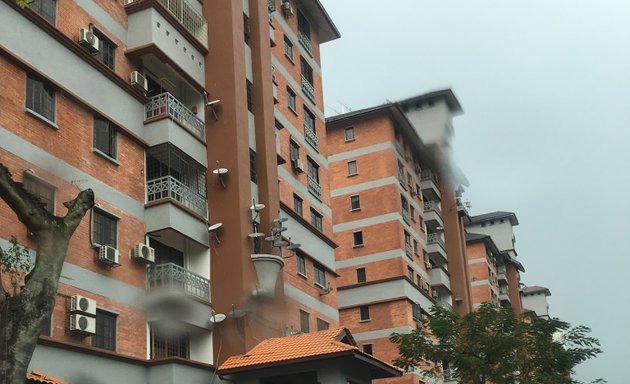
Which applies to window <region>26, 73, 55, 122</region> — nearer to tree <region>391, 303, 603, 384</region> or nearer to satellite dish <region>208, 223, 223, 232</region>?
satellite dish <region>208, 223, 223, 232</region>

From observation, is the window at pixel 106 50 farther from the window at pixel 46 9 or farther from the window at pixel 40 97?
the window at pixel 40 97

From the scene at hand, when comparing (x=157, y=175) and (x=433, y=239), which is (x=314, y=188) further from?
(x=433, y=239)

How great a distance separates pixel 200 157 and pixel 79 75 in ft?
17.7

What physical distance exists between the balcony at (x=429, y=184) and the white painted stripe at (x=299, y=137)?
1716 cm

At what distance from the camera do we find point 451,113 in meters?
49.8

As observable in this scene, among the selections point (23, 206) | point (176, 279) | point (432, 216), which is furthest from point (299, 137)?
point (23, 206)

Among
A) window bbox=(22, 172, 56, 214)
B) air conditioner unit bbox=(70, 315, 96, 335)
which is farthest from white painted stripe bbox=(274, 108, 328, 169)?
air conditioner unit bbox=(70, 315, 96, 335)

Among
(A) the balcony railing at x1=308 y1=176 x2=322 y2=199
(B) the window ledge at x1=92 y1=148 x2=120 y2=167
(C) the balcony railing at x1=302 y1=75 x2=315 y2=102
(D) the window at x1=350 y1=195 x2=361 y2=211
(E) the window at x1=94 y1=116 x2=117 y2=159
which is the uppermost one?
(C) the balcony railing at x1=302 y1=75 x2=315 y2=102

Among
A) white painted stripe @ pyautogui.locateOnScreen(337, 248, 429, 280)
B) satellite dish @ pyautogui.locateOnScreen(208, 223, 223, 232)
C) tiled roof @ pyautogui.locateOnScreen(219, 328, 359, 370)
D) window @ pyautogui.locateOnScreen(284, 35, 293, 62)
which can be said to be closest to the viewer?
tiled roof @ pyautogui.locateOnScreen(219, 328, 359, 370)

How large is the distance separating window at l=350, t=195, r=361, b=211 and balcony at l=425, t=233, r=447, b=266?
6845 millimetres

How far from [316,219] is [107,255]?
49.9 ft

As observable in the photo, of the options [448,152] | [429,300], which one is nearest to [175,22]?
[448,152]

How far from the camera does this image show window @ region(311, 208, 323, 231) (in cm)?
3391

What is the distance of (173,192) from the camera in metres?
23.5
